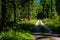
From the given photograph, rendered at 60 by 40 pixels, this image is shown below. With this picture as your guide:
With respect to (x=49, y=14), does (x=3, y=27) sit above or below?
above

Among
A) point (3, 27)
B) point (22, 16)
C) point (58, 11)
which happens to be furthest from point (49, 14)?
point (3, 27)

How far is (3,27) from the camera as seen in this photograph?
20312 mm

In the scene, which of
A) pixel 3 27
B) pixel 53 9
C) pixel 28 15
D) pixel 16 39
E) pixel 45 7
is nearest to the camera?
pixel 16 39

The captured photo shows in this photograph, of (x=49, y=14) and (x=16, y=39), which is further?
(x=49, y=14)

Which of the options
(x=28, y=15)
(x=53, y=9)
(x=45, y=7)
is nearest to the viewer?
(x=28, y=15)

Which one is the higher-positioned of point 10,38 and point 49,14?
point 10,38

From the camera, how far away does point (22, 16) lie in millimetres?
64125

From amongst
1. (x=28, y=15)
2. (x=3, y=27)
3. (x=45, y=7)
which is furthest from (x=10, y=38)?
(x=45, y=7)

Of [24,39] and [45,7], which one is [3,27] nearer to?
[24,39]

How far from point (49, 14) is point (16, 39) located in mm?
83634

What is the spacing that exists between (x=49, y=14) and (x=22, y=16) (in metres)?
35.6

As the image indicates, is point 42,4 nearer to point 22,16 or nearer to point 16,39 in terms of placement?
point 22,16

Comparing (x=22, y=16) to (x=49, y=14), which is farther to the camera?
(x=49, y=14)

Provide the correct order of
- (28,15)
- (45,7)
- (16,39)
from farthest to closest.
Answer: (45,7)
(28,15)
(16,39)
